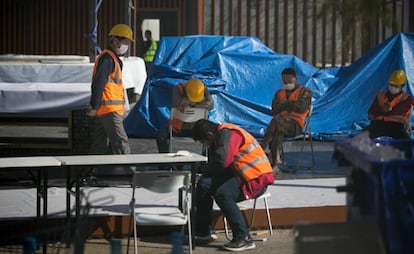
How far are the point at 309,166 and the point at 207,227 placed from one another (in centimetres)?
474

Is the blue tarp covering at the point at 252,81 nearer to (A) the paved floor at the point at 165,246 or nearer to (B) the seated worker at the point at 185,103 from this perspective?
(B) the seated worker at the point at 185,103

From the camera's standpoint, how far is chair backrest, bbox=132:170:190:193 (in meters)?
7.84

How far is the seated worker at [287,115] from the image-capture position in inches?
494

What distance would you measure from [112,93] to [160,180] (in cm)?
332

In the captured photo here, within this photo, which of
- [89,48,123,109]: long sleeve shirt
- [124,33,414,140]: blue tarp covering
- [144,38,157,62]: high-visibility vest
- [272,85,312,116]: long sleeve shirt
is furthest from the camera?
[144,38,157,62]: high-visibility vest

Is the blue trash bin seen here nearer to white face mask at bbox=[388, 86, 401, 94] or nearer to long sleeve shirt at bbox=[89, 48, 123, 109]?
long sleeve shirt at bbox=[89, 48, 123, 109]

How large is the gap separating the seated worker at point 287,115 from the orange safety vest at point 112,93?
7.68ft

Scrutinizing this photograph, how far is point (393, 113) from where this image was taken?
1280 cm

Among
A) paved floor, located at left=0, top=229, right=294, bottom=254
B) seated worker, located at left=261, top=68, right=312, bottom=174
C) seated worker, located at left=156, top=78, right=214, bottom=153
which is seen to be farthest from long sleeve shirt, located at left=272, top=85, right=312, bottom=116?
paved floor, located at left=0, top=229, right=294, bottom=254

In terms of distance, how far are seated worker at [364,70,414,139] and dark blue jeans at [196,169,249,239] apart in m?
4.52

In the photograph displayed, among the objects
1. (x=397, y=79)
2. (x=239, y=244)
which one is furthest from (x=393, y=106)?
(x=239, y=244)

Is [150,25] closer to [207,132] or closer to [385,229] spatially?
[207,132]

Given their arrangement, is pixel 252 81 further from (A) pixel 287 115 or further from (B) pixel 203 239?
(B) pixel 203 239

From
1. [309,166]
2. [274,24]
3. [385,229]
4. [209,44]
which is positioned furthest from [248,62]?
[385,229]
